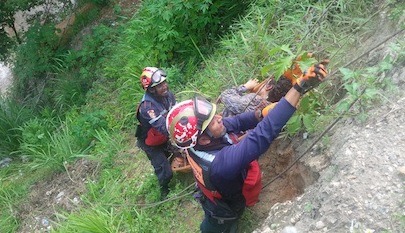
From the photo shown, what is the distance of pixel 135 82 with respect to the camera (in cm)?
681

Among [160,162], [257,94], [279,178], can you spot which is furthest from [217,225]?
[160,162]

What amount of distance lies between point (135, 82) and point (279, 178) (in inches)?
137

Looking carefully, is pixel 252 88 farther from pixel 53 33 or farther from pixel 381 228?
pixel 53 33

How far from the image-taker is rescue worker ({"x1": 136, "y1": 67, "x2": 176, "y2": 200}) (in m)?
4.48

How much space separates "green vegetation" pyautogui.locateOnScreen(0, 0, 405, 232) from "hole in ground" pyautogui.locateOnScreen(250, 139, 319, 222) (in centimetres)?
13

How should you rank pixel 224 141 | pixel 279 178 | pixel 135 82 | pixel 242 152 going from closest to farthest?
pixel 242 152 < pixel 224 141 < pixel 279 178 < pixel 135 82

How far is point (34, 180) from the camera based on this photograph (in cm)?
698

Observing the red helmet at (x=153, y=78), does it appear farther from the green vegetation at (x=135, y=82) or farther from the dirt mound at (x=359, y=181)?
the dirt mound at (x=359, y=181)

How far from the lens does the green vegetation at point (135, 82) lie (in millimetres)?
4112

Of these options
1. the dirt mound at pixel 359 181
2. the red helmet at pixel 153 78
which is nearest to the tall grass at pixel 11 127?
the red helmet at pixel 153 78

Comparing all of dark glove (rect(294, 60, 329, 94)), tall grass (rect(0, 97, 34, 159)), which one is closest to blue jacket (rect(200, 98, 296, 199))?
dark glove (rect(294, 60, 329, 94))

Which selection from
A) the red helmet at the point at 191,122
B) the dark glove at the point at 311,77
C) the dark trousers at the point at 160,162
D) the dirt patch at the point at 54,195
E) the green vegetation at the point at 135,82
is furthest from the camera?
the dirt patch at the point at 54,195

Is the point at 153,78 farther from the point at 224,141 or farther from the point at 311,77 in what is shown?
the point at 311,77

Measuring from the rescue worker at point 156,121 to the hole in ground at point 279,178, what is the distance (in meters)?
1.05
